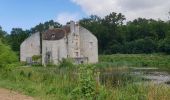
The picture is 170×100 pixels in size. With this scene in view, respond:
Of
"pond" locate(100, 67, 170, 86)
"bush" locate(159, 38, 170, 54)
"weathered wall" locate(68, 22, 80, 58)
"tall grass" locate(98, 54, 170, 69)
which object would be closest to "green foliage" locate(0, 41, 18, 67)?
→ "pond" locate(100, 67, 170, 86)

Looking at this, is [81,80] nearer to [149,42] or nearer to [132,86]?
[132,86]

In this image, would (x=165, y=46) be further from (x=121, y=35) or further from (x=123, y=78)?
(x=123, y=78)

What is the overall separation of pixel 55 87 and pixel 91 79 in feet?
9.16

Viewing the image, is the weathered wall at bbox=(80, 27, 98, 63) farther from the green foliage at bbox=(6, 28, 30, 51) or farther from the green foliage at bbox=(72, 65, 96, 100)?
the green foliage at bbox=(72, 65, 96, 100)

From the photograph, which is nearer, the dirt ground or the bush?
the dirt ground

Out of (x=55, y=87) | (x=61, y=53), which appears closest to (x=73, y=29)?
(x=61, y=53)

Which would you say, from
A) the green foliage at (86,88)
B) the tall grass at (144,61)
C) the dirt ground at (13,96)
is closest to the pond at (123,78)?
the green foliage at (86,88)

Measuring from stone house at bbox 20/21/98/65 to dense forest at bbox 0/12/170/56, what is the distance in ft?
42.9

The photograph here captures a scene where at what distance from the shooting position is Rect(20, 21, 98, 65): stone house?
216 ft

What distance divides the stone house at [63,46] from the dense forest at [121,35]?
13.1m

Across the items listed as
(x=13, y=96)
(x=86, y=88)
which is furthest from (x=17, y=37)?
(x=86, y=88)

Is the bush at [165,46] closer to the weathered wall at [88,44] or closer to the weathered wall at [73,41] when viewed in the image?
the weathered wall at [88,44]

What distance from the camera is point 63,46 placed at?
6569 cm

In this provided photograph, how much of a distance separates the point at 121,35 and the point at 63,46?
1204 inches
